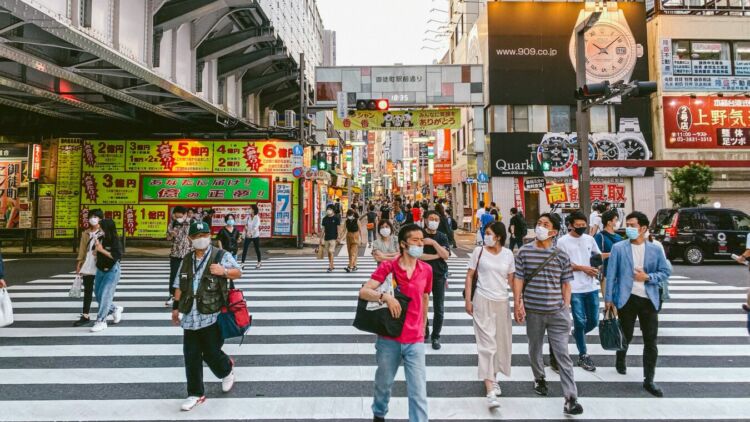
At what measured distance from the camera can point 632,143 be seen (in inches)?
989

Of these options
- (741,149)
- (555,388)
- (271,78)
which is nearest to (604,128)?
(741,149)

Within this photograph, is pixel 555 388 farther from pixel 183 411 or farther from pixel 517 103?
pixel 517 103

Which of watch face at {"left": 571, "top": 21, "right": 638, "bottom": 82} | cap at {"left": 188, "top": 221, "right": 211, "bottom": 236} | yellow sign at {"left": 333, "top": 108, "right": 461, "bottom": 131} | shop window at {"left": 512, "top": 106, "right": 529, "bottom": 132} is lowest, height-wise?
cap at {"left": 188, "top": 221, "right": 211, "bottom": 236}

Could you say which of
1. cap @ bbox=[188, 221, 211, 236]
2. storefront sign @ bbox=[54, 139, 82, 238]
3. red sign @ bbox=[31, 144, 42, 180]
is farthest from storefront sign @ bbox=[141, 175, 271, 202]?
cap @ bbox=[188, 221, 211, 236]

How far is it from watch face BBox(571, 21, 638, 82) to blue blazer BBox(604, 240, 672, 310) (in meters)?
23.7

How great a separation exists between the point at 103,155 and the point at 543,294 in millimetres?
21663

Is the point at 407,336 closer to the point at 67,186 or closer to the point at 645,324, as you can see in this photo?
the point at 645,324

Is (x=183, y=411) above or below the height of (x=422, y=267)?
below

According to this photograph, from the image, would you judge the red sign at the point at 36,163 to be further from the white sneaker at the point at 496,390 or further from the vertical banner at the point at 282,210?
the white sneaker at the point at 496,390

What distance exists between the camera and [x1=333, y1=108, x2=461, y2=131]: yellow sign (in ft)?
67.3

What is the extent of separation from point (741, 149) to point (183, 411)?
102ft

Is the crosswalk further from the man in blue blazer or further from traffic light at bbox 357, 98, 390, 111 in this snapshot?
traffic light at bbox 357, 98, 390, 111

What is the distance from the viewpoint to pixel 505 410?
4.11m

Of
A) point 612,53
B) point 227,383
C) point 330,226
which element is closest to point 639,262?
point 227,383
